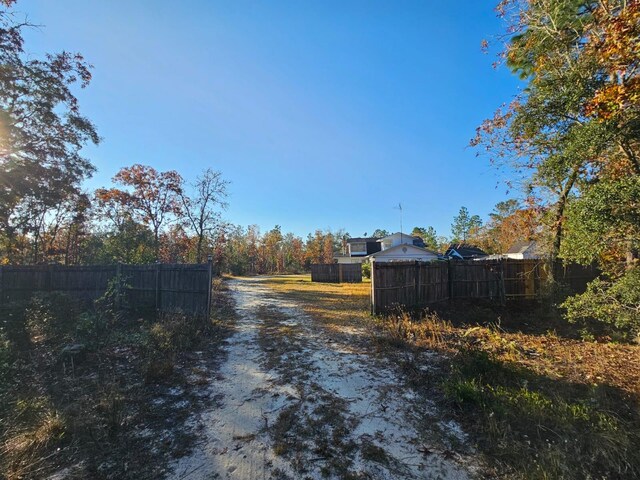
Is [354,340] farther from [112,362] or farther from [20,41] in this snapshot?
[20,41]

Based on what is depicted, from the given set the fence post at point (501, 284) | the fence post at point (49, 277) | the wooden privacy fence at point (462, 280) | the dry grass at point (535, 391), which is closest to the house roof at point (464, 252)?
the wooden privacy fence at point (462, 280)

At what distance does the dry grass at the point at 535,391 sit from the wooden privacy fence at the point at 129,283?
13.4ft

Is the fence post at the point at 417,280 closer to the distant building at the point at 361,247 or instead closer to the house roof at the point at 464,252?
the house roof at the point at 464,252

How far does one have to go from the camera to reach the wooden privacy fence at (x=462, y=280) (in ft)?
29.6

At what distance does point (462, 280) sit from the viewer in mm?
10445

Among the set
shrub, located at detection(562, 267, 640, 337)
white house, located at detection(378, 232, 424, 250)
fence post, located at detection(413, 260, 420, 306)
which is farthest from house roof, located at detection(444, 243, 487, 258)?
shrub, located at detection(562, 267, 640, 337)

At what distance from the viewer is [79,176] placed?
13.9 metres

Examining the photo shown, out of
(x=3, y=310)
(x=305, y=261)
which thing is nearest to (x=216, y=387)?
(x=3, y=310)

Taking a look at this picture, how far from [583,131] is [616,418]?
4506mm

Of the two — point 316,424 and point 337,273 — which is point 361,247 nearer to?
point 337,273

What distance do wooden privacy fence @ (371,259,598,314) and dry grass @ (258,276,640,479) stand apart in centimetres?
96

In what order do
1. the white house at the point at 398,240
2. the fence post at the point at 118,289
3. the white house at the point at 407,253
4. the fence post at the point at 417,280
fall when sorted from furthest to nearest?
the white house at the point at 398,240 < the white house at the point at 407,253 < the fence post at the point at 417,280 < the fence post at the point at 118,289

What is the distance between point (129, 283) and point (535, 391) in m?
10.7

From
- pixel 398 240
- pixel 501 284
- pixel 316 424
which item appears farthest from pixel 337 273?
pixel 316 424
